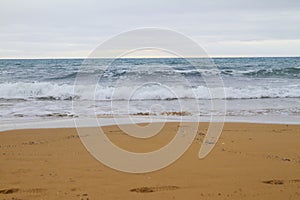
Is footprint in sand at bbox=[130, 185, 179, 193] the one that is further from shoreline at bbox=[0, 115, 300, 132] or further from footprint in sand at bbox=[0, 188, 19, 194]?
shoreline at bbox=[0, 115, 300, 132]

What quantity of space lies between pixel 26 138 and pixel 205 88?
12623mm

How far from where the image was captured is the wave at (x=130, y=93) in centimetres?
1683

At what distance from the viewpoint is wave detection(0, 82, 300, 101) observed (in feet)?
55.2

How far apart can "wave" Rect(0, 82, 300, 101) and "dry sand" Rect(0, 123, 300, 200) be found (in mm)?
9533

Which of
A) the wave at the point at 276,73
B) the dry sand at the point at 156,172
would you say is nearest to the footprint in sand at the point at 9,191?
the dry sand at the point at 156,172

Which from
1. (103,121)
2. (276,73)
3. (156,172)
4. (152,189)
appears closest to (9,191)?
(152,189)

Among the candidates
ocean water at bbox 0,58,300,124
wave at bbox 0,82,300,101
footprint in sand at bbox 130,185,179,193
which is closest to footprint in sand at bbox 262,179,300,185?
footprint in sand at bbox 130,185,179,193

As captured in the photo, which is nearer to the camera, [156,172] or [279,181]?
[279,181]

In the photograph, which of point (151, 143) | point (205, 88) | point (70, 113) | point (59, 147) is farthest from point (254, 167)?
point (205, 88)

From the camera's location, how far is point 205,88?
743 inches

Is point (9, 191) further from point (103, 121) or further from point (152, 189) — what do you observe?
point (103, 121)

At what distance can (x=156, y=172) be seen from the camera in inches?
197

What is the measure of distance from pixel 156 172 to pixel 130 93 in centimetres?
1244

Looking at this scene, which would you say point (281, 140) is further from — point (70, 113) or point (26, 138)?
point (70, 113)
